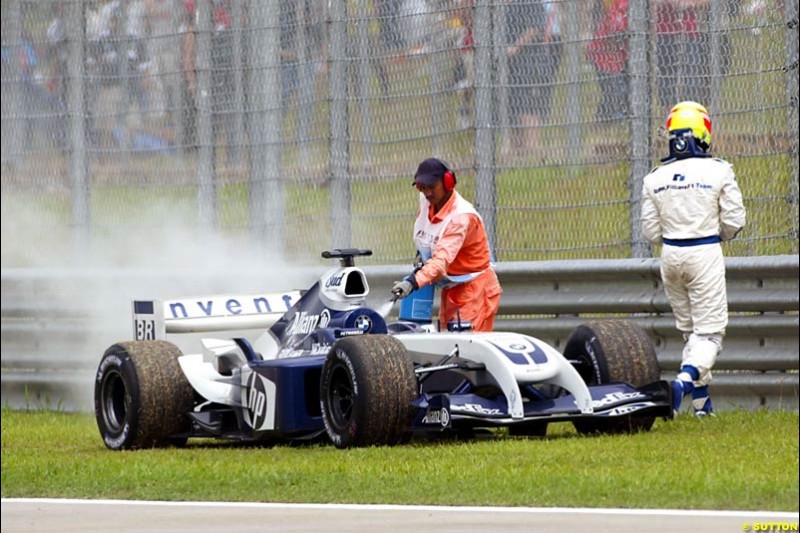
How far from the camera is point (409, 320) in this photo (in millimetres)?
11430

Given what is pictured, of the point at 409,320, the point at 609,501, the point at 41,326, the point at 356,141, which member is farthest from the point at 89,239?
the point at 609,501

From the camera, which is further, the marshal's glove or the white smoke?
the white smoke

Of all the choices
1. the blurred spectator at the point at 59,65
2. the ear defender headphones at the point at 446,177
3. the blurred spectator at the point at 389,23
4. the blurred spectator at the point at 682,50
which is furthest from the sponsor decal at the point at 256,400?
the blurred spectator at the point at 59,65

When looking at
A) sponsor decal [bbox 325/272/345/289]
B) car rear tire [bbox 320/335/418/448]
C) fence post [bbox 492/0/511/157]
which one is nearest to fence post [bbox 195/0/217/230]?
fence post [bbox 492/0/511/157]

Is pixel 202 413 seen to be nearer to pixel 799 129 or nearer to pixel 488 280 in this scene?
pixel 488 280

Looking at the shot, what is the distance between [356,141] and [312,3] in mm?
973

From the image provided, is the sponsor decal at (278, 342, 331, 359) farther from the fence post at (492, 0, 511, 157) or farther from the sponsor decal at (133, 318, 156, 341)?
the fence post at (492, 0, 511, 157)

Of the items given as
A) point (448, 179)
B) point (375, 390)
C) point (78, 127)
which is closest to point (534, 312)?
point (448, 179)

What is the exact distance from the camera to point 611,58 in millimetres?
11789

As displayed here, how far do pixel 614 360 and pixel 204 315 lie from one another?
259cm

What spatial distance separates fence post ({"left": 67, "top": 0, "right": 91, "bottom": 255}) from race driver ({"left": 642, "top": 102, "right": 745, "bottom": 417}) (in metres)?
5.03

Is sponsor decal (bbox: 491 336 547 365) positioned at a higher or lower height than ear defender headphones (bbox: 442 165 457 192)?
lower

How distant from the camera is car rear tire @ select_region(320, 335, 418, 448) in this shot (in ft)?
31.7

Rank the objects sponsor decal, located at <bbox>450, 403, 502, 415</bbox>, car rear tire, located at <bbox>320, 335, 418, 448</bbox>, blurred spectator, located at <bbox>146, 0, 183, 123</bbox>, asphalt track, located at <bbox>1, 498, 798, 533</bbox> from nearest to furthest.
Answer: asphalt track, located at <bbox>1, 498, 798, 533</bbox>, car rear tire, located at <bbox>320, 335, 418, 448</bbox>, sponsor decal, located at <bbox>450, 403, 502, 415</bbox>, blurred spectator, located at <bbox>146, 0, 183, 123</bbox>
